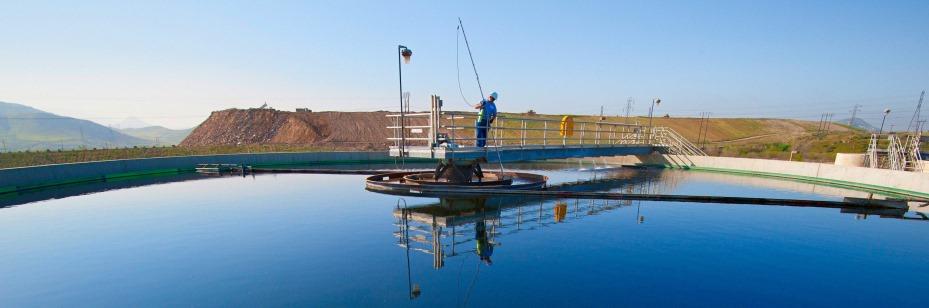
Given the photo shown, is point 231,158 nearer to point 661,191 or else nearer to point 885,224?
point 661,191

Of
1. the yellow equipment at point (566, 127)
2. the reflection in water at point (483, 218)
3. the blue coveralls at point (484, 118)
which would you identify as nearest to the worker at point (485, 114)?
the blue coveralls at point (484, 118)

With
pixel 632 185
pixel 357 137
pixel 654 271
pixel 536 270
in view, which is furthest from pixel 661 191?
pixel 357 137

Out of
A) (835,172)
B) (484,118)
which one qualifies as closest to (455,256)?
(484,118)

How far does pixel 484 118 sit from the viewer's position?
12.6 m

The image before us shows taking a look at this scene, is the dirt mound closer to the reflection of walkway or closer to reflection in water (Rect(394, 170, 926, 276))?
reflection in water (Rect(394, 170, 926, 276))

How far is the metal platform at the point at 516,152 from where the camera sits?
12023 mm

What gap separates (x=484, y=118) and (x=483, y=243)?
5.84 meters

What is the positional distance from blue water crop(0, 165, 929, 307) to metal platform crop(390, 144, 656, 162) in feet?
5.01

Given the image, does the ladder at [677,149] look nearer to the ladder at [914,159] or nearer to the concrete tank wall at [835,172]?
the concrete tank wall at [835,172]

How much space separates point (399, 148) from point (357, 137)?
141 feet

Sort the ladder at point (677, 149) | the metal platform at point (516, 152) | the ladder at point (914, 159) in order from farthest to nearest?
1. the ladder at point (677, 149)
2. the ladder at point (914, 159)
3. the metal platform at point (516, 152)

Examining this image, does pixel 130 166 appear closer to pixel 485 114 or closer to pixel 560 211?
pixel 485 114

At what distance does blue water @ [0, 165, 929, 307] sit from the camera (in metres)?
5.38

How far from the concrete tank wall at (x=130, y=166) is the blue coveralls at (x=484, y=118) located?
50.6ft
